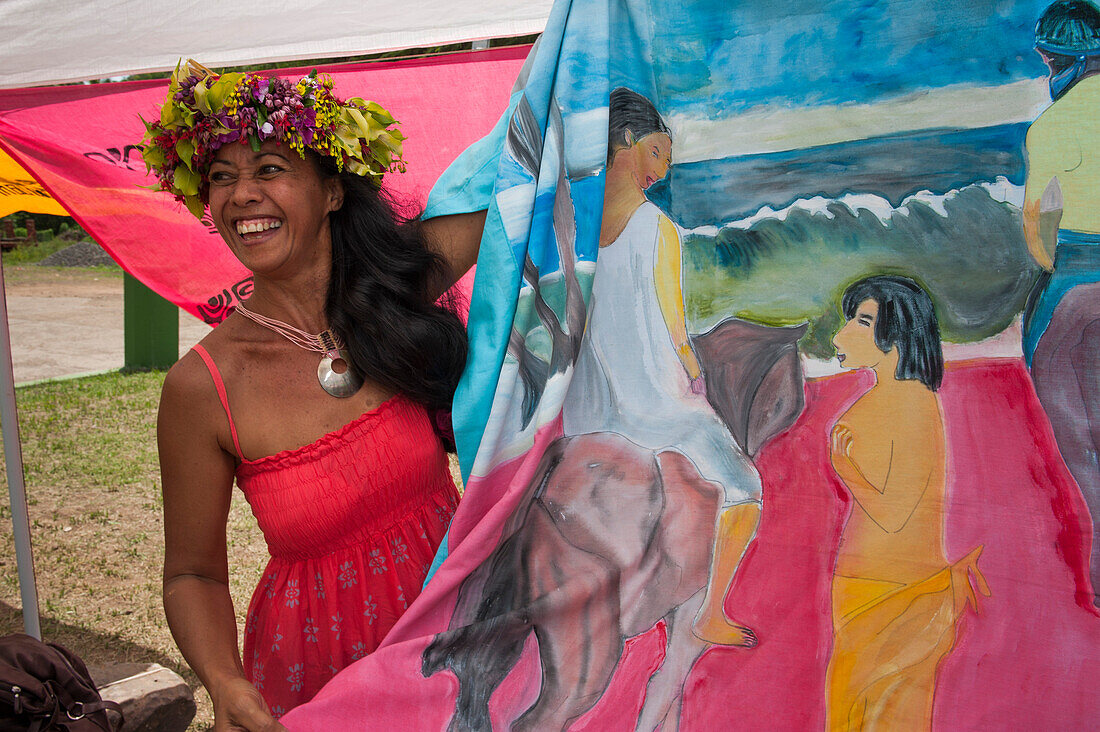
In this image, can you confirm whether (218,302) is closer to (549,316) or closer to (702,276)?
(549,316)

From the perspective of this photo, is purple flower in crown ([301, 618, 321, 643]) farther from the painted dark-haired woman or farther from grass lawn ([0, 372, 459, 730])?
grass lawn ([0, 372, 459, 730])

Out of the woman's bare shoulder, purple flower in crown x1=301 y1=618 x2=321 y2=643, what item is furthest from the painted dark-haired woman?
the woman's bare shoulder

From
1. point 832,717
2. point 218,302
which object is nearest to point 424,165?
point 218,302

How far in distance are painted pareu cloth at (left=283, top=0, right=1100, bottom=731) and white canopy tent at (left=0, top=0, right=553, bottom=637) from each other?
3.19 ft

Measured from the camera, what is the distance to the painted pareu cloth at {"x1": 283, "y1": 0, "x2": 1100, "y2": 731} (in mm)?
1324

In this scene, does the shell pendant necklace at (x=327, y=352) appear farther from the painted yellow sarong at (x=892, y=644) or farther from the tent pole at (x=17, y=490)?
the tent pole at (x=17, y=490)

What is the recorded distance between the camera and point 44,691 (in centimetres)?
205

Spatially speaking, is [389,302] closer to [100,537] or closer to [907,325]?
[907,325]

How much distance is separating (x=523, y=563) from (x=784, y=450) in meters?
0.49

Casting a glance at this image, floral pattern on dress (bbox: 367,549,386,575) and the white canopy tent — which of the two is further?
the white canopy tent

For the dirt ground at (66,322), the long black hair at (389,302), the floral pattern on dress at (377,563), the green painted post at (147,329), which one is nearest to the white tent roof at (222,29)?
the long black hair at (389,302)

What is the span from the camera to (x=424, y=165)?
2756 mm

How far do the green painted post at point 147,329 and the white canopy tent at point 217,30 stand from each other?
7.08 metres

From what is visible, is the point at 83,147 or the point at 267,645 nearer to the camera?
the point at 267,645
